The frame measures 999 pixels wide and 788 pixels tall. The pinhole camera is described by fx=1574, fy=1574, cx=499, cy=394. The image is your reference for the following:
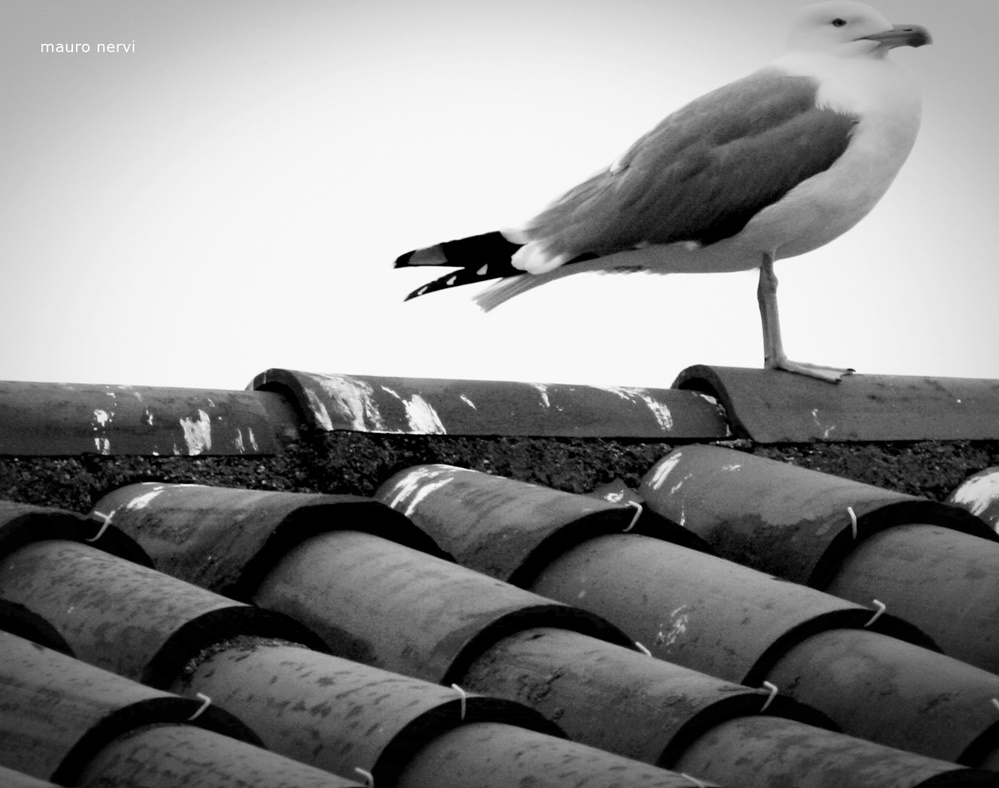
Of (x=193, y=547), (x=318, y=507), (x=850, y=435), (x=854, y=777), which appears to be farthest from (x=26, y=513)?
(x=850, y=435)

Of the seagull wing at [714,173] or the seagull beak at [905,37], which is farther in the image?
the seagull beak at [905,37]

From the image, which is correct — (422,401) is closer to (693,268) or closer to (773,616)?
(773,616)

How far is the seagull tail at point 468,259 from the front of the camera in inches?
192

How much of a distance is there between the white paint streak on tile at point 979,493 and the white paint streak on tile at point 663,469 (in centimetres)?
67

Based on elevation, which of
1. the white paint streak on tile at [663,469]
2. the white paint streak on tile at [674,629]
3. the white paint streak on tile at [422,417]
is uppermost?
the white paint streak on tile at [422,417]

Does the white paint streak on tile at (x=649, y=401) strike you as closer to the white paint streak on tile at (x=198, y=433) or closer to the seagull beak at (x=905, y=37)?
the white paint streak on tile at (x=198, y=433)

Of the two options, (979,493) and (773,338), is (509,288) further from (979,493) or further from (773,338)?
(979,493)

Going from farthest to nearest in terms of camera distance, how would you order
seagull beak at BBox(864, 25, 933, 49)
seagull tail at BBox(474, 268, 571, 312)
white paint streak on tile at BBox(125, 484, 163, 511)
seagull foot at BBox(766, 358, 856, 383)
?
seagull beak at BBox(864, 25, 933, 49)
seagull tail at BBox(474, 268, 571, 312)
seagull foot at BBox(766, 358, 856, 383)
white paint streak on tile at BBox(125, 484, 163, 511)

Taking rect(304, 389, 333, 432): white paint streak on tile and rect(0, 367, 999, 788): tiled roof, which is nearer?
rect(0, 367, 999, 788): tiled roof

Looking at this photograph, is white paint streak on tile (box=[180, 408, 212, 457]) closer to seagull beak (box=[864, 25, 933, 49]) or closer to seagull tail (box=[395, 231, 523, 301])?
seagull tail (box=[395, 231, 523, 301])

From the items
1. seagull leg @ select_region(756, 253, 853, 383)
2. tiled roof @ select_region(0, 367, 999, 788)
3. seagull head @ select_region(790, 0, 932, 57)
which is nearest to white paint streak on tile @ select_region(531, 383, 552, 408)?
tiled roof @ select_region(0, 367, 999, 788)

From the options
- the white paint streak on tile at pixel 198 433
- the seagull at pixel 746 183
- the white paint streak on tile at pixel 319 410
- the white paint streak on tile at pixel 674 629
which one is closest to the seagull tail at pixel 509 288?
the seagull at pixel 746 183

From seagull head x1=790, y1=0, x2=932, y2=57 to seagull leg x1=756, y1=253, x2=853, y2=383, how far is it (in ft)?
2.48

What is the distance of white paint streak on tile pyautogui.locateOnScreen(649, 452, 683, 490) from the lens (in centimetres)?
330
